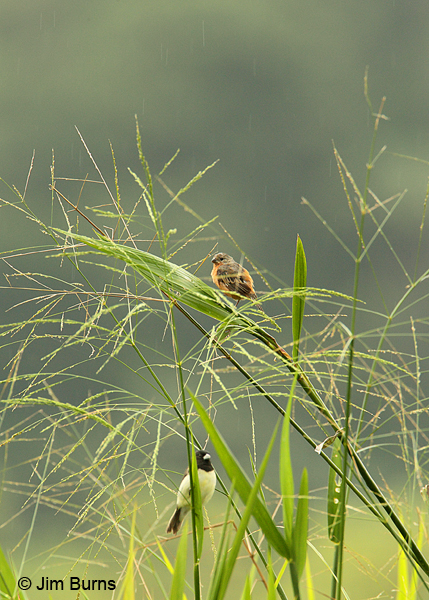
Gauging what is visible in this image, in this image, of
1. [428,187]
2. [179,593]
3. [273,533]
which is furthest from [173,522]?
[428,187]

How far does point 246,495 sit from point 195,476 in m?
0.12

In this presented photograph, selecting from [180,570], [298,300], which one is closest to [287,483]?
[180,570]

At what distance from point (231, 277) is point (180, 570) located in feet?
3.64

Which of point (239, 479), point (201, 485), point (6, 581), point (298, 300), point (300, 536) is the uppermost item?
point (298, 300)

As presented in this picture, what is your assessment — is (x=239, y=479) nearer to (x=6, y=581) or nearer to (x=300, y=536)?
(x=300, y=536)

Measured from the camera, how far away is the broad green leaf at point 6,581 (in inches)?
27.0

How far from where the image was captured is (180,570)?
70 centimetres

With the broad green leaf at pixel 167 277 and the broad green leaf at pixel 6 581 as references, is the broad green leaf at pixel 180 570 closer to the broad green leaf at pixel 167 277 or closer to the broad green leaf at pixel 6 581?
the broad green leaf at pixel 6 581

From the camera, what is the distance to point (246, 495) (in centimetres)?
61

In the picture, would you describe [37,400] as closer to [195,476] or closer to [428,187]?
[195,476]

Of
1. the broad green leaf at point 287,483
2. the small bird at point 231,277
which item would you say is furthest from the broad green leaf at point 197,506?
the small bird at point 231,277

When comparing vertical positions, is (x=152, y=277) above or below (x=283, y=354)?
above

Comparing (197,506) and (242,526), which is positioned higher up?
(242,526)

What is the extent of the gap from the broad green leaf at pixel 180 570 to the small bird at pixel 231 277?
26.2 inches
